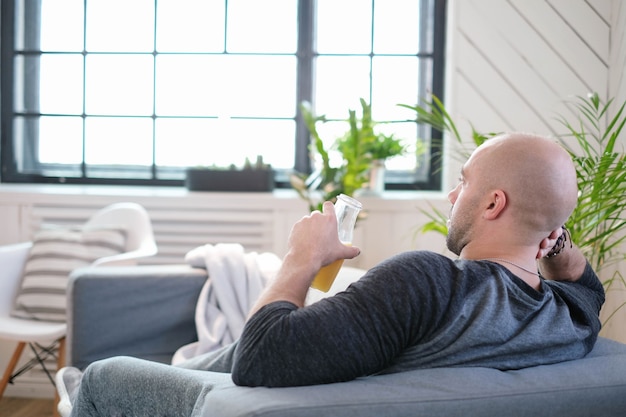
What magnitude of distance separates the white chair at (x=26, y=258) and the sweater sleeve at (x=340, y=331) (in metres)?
1.96

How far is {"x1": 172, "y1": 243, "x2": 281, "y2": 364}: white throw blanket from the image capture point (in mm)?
2721

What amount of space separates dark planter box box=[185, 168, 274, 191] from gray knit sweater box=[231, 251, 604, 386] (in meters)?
2.40

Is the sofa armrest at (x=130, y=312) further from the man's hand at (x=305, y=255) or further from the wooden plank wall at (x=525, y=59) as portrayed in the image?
the wooden plank wall at (x=525, y=59)

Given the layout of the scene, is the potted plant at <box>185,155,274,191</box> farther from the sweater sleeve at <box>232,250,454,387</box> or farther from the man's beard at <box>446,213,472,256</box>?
the sweater sleeve at <box>232,250,454,387</box>

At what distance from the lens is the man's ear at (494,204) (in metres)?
1.57

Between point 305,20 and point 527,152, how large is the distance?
106 inches

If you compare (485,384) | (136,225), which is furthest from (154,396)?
(136,225)

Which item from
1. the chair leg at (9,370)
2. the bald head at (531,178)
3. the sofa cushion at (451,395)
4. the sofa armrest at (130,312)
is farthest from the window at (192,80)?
the sofa cushion at (451,395)

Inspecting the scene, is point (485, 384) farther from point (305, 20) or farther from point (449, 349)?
point (305, 20)

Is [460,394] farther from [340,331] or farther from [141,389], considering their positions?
[141,389]

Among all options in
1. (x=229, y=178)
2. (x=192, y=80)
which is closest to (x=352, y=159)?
(x=229, y=178)

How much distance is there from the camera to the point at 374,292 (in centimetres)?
139

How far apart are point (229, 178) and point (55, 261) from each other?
87 centimetres

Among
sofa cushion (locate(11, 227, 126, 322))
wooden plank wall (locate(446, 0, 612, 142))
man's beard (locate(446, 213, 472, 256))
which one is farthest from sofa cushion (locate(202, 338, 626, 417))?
wooden plank wall (locate(446, 0, 612, 142))
